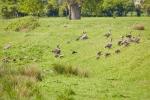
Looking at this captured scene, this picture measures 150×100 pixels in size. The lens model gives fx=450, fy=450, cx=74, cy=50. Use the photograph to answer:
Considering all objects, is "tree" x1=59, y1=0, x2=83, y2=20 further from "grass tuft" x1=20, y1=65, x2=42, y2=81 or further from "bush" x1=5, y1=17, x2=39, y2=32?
"grass tuft" x1=20, y1=65, x2=42, y2=81

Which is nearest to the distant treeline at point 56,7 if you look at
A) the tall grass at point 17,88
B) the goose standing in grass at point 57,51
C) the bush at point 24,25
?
the bush at point 24,25

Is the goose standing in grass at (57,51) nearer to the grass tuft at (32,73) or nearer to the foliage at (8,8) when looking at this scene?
the grass tuft at (32,73)

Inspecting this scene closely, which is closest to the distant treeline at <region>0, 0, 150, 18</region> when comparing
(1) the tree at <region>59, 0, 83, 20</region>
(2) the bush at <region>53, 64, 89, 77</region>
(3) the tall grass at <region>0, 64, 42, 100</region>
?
(1) the tree at <region>59, 0, 83, 20</region>

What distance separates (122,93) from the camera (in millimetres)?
18984

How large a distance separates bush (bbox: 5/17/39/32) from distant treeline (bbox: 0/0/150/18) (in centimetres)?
1548

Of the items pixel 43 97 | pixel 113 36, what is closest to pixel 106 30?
pixel 113 36

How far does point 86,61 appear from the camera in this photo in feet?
95.8

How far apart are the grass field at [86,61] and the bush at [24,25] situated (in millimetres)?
1184

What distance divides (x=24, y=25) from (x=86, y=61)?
19.8 metres

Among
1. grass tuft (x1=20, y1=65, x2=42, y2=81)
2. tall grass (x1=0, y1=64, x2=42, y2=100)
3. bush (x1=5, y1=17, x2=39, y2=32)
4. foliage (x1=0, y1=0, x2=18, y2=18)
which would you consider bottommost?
foliage (x1=0, y1=0, x2=18, y2=18)

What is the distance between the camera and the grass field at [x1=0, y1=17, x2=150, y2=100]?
754 inches

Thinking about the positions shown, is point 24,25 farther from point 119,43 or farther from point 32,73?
point 32,73

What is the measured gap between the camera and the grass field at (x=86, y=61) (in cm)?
1914

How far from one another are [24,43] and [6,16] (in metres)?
61.1
